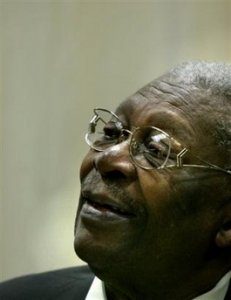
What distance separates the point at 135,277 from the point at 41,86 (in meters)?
1.01

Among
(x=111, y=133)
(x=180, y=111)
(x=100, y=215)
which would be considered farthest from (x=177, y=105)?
(x=100, y=215)

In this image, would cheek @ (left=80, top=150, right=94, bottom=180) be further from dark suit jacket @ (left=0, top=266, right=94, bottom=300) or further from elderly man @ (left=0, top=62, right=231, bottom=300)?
dark suit jacket @ (left=0, top=266, right=94, bottom=300)

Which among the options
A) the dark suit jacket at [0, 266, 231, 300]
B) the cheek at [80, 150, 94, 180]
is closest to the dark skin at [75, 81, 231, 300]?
the cheek at [80, 150, 94, 180]

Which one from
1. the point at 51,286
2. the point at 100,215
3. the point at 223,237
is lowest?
the point at 51,286

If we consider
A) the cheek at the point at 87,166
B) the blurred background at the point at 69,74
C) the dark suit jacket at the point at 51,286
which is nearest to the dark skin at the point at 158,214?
the cheek at the point at 87,166

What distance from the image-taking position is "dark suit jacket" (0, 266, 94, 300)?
4.29 feet

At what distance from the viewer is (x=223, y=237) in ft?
3.60

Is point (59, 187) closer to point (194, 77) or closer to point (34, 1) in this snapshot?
point (34, 1)

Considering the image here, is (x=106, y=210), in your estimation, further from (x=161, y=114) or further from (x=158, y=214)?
(x=161, y=114)

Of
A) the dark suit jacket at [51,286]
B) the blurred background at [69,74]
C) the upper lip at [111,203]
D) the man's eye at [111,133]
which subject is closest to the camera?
the upper lip at [111,203]

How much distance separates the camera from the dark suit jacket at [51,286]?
1309mm

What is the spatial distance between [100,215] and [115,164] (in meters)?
0.10

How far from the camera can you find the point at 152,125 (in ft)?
3.51

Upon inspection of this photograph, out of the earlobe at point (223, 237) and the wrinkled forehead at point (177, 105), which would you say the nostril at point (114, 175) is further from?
the earlobe at point (223, 237)
